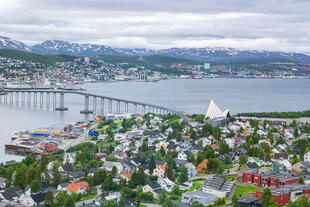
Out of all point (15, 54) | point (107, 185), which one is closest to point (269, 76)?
point (15, 54)

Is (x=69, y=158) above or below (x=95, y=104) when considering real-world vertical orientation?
above

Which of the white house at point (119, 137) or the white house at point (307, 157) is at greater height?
the white house at point (307, 157)

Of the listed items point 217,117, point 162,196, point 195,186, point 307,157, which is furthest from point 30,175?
point 217,117

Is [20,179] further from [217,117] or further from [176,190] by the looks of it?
[217,117]

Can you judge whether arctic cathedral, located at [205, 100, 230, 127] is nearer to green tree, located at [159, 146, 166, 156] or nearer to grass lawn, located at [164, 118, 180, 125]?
grass lawn, located at [164, 118, 180, 125]

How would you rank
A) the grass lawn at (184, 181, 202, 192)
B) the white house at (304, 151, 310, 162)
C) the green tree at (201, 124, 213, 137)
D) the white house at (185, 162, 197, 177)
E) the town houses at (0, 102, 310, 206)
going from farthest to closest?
the green tree at (201, 124, 213, 137) < the white house at (304, 151, 310, 162) < the white house at (185, 162, 197, 177) < the grass lawn at (184, 181, 202, 192) < the town houses at (0, 102, 310, 206)

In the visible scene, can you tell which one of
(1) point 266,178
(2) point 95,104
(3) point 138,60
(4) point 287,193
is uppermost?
(3) point 138,60

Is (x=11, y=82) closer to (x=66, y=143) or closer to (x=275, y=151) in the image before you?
(x=66, y=143)

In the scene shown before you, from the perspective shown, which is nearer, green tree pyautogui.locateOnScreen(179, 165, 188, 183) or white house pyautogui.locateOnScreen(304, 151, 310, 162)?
green tree pyautogui.locateOnScreen(179, 165, 188, 183)

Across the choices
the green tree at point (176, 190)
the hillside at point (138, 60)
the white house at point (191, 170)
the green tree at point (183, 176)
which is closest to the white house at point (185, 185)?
the green tree at point (183, 176)

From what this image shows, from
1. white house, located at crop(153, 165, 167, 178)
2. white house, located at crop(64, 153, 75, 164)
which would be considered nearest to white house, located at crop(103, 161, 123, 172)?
white house, located at crop(153, 165, 167, 178)

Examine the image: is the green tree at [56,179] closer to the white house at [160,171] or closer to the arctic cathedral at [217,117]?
the white house at [160,171]

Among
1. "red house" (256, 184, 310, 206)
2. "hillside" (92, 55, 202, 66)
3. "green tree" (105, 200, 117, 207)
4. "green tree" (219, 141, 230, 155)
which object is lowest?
"green tree" (105, 200, 117, 207)

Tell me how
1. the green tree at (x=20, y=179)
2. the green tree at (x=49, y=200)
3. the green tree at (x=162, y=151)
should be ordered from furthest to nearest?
the green tree at (x=162, y=151), the green tree at (x=20, y=179), the green tree at (x=49, y=200)
